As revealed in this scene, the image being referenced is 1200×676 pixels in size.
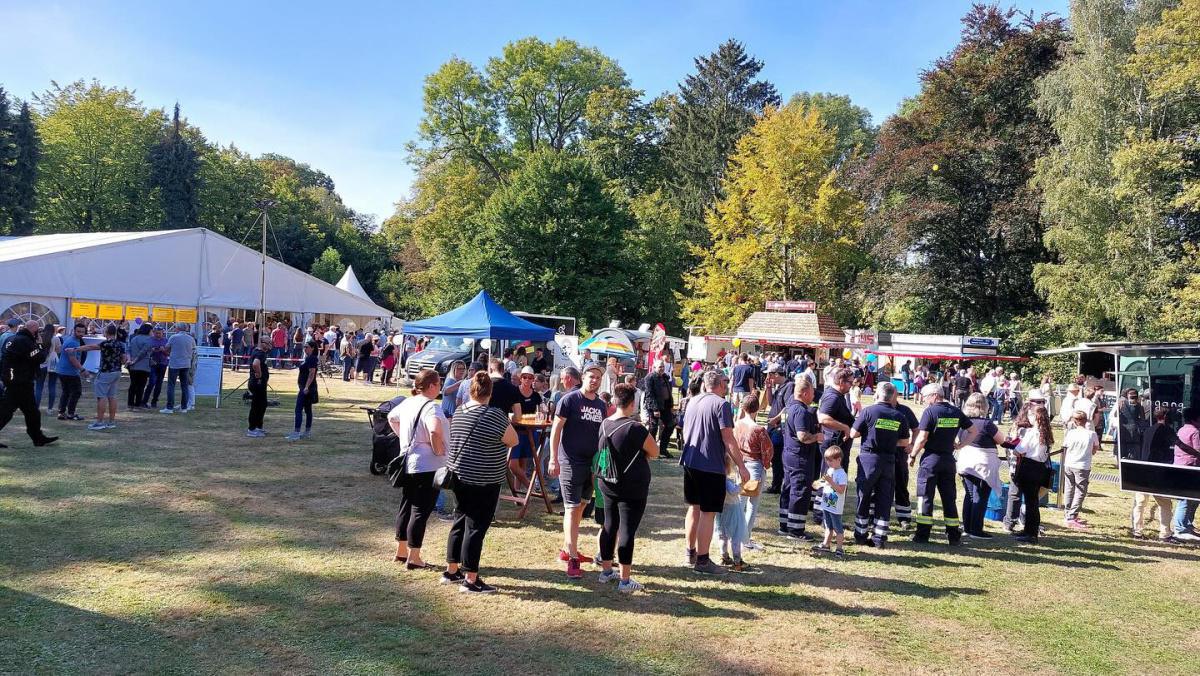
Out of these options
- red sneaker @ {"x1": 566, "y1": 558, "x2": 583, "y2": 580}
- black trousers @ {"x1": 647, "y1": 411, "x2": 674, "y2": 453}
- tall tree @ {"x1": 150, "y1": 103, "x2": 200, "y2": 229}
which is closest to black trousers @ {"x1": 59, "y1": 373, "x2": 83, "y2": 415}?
black trousers @ {"x1": 647, "y1": 411, "x2": 674, "y2": 453}

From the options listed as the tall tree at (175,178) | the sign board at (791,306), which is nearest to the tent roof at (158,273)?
the tall tree at (175,178)

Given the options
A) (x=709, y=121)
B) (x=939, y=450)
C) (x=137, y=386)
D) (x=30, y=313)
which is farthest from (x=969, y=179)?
(x=30, y=313)

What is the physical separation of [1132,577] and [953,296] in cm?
3154

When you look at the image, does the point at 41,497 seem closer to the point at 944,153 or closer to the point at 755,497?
the point at 755,497

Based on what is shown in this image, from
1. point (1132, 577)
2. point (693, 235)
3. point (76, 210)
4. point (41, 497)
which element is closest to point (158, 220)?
point (76, 210)

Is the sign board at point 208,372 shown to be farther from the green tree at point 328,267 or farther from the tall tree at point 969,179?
the green tree at point 328,267

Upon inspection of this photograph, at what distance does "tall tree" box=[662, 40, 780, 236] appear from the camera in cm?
4381

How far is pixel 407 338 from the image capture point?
84.4 ft

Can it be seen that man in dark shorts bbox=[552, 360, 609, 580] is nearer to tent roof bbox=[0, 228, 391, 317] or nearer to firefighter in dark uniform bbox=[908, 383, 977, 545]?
firefighter in dark uniform bbox=[908, 383, 977, 545]

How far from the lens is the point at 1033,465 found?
7.93 meters

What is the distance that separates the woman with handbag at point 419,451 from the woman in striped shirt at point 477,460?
38cm

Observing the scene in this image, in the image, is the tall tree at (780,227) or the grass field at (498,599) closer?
the grass field at (498,599)

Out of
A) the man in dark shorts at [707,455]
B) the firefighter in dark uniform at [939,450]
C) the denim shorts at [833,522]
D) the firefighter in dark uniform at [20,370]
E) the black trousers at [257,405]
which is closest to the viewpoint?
the man in dark shorts at [707,455]

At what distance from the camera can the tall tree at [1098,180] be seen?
2558 centimetres
